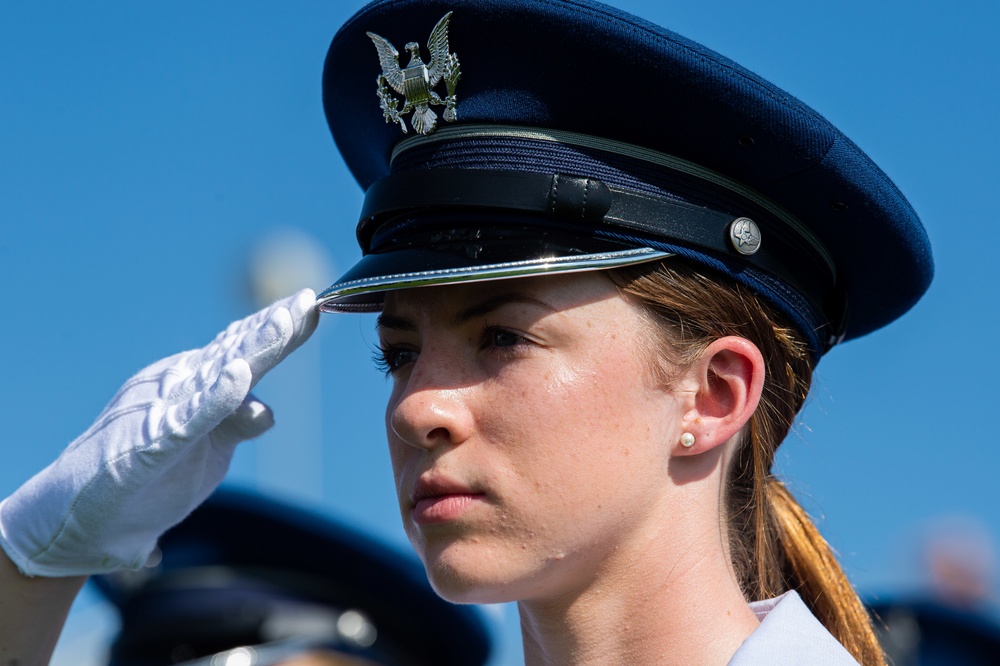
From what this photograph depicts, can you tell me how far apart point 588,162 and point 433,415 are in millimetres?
645

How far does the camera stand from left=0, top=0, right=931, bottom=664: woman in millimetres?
3129

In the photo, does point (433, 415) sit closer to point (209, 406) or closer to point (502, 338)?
point (502, 338)

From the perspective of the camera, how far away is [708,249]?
3264mm

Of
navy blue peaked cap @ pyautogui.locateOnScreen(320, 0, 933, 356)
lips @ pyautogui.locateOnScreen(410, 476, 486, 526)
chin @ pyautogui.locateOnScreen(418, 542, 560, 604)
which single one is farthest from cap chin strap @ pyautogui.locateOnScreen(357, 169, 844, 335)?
chin @ pyautogui.locateOnScreen(418, 542, 560, 604)

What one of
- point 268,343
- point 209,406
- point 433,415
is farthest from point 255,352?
point 433,415

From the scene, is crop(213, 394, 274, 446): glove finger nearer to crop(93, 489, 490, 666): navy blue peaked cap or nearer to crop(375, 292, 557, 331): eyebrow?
crop(375, 292, 557, 331): eyebrow

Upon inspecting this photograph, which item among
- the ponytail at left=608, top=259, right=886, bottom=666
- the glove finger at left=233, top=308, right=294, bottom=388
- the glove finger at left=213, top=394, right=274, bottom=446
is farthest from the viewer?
the glove finger at left=213, top=394, right=274, bottom=446

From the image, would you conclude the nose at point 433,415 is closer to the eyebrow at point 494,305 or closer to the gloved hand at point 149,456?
the eyebrow at point 494,305

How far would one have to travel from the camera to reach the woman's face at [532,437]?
3104mm

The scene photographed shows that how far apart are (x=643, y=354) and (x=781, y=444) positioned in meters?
0.75

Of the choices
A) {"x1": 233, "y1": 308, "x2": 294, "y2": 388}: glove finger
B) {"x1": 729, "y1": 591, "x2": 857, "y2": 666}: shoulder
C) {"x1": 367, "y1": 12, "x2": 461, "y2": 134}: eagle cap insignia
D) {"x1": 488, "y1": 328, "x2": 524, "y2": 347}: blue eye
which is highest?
{"x1": 367, "y1": 12, "x2": 461, "y2": 134}: eagle cap insignia

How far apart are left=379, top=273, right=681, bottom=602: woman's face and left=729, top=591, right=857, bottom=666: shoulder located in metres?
0.31

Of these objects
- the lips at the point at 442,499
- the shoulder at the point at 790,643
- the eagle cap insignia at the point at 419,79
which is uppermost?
the eagle cap insignia at the point at 419,79

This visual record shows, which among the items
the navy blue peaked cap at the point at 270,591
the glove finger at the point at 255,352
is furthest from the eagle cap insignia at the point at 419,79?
the navy blue peaked cap at the point at 270,591
